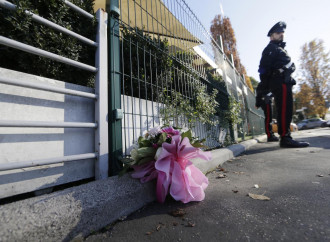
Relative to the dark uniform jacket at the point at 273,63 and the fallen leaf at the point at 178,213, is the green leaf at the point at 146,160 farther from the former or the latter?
the dark uniform jacket at the point at 273,63

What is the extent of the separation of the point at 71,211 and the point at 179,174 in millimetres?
662

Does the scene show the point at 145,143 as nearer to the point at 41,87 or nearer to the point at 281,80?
the point at 41,87

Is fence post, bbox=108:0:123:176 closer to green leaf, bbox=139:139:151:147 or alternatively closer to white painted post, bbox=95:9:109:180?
white painted post, bbox=95:9:109:180

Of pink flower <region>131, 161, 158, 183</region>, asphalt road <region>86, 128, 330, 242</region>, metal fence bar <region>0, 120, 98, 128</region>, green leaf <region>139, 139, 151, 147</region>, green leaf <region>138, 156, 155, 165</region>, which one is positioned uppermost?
metal fence bar <region>0, 120, 98, 128</region>

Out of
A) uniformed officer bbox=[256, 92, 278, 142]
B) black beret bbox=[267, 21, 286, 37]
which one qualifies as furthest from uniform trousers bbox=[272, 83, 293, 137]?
uniformed officer bbox=[256, 92, 278, 142]

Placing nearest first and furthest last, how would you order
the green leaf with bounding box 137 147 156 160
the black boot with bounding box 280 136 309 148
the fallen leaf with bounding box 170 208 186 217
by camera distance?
1. the fallen leaf with bounding box 170 208 186 217
2. the green leaf with bounding box 137 147 156 160
3. the black boot with bounding box 280 136 309 148

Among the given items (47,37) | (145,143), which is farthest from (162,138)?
(47,37)

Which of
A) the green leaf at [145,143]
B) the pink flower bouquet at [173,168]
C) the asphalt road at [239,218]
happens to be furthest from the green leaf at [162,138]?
the asphalt road at [239,218]

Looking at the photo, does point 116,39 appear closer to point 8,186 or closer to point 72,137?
point 72,137

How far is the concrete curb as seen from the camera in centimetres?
67

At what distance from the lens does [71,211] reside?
0.79 metres

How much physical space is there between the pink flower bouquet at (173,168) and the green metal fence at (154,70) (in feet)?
1.03

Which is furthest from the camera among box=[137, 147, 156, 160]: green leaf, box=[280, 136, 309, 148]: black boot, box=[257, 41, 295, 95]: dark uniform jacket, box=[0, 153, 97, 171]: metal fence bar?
box=[257, 41, 295, 95]: dark uniform jacket

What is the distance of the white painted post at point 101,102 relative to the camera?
1314 millimetres
